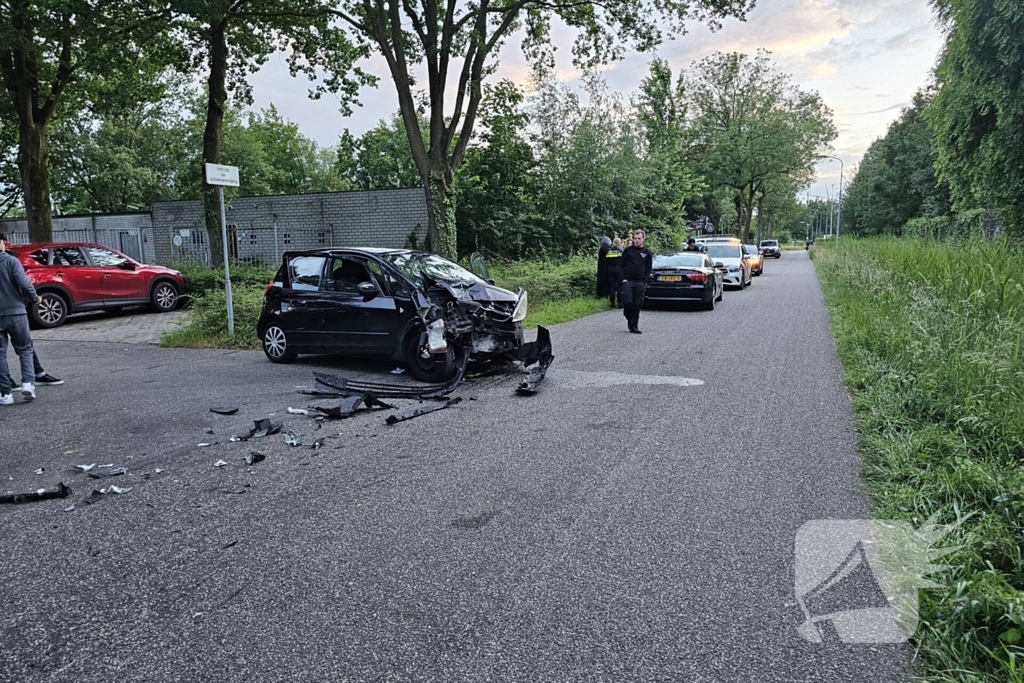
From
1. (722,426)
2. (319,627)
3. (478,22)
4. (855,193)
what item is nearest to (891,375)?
(722,426)

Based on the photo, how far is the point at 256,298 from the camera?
11898 millimetres

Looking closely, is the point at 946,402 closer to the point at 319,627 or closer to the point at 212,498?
the point at 319,627

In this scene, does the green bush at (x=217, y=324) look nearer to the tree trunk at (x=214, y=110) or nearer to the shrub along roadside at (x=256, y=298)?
the shrub along roadside at (x=256, y=298)

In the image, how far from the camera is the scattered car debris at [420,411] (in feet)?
19.9

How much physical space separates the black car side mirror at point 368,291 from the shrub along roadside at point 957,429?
18.2 feet

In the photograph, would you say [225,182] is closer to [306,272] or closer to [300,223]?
[306,272]

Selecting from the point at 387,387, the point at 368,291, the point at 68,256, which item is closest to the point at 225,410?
the point at 387,387

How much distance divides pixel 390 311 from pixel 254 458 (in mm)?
3353

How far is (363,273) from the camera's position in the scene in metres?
8.45

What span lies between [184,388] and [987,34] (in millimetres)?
14363

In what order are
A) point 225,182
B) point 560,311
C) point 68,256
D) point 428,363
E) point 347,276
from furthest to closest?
point 560,311
point 68,256
point 225,182
point 347,276
point 428,363

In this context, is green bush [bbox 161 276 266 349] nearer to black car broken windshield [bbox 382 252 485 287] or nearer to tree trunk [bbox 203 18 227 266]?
black car broken windshield [bbox 382 252 485 287]

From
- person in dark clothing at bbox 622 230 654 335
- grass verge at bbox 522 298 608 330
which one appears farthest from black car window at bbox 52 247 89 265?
person in dark clothing at bbox 622 230 654 335

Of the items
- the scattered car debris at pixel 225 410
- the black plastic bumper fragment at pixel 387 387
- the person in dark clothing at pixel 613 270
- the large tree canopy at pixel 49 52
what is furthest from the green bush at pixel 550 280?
the large tree canopy at pixel 49 52
